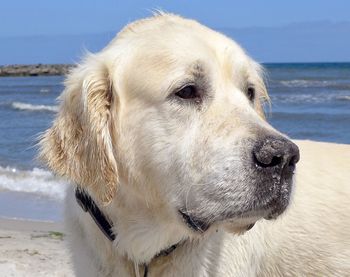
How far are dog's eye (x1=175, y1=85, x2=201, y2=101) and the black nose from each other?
1.63ft

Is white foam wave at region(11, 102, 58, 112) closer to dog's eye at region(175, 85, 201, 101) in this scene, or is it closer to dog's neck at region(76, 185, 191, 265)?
dog's neck at region(76, 185, 191, 265)

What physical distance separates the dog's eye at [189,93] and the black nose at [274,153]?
1.63 ft

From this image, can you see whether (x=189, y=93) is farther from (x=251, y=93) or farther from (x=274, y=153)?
(x=274, y=153)

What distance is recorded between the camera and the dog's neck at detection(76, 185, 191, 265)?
3.90 m

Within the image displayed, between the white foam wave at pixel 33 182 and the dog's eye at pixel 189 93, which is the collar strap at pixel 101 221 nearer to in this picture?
the dog's eye at pixel 189 93

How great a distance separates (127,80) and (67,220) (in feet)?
2.84

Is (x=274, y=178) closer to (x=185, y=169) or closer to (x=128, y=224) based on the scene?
(x=185, y=169)

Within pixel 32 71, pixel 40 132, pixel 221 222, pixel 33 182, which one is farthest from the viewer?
pixel 32 71

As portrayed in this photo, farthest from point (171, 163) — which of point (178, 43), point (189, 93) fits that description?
point (178, 43)

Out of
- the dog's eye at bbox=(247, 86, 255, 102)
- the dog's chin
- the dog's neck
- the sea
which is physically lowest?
the sea

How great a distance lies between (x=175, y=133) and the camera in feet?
12.2

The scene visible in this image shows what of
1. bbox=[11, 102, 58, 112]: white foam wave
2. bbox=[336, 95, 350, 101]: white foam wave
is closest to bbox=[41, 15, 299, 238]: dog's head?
bbox=[336, 95, 350, 101]: white foam wave

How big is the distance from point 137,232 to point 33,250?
3550 millimetres

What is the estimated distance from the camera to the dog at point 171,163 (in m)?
3.54
